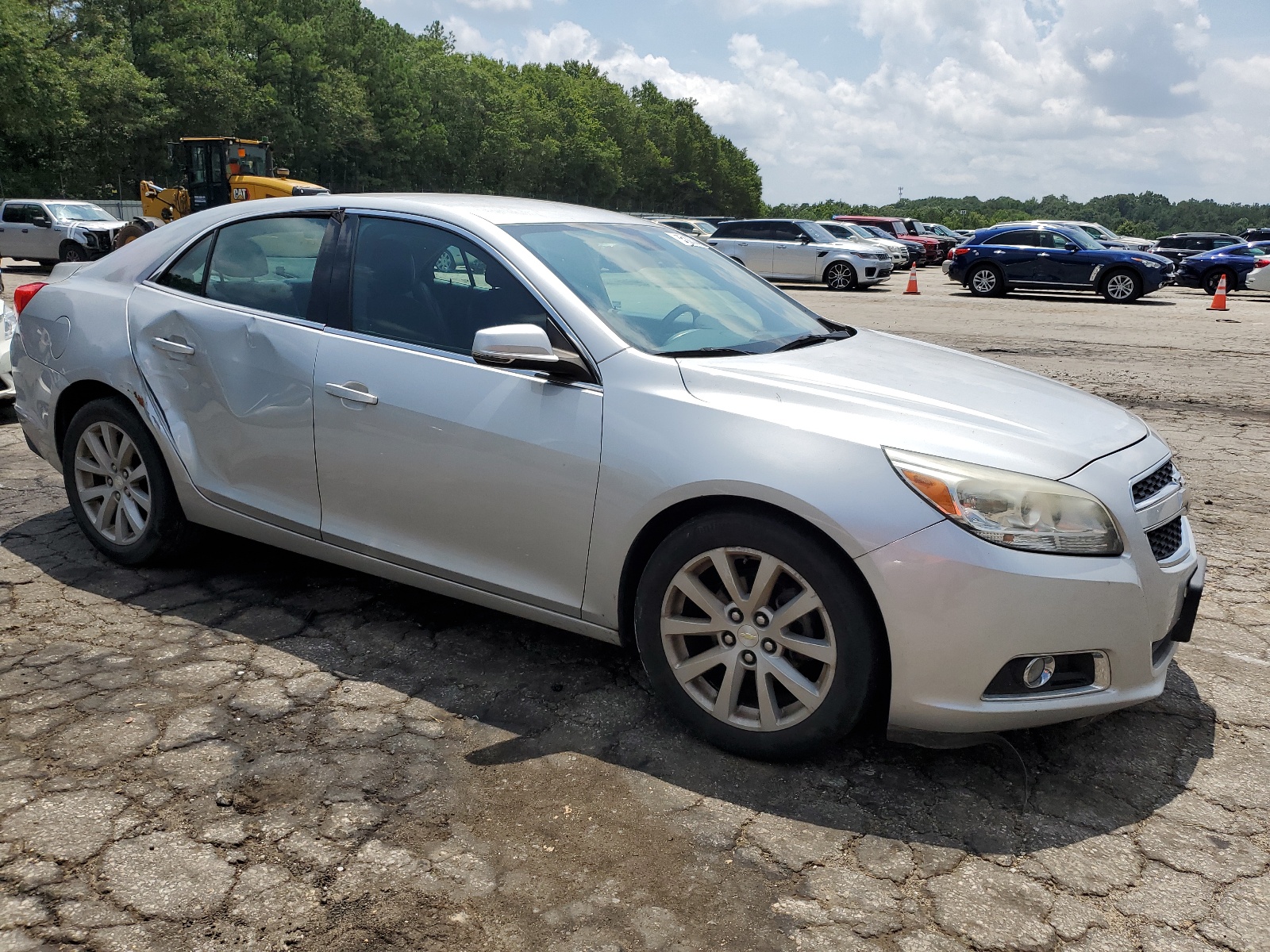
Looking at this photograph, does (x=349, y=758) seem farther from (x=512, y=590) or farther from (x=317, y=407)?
(x=317, y=407)

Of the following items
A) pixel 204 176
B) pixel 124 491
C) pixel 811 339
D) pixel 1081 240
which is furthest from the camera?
pixel 204 176

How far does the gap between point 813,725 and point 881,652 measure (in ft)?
0.95

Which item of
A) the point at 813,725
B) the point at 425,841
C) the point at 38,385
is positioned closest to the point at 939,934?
the point at 813,725

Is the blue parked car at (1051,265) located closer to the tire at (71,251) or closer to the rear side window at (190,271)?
the tire at (71,251)

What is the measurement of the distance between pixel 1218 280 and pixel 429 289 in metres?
27.1

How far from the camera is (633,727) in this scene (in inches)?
131

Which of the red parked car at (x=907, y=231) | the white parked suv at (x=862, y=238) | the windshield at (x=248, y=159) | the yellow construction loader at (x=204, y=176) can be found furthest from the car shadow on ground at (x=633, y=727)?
the red parked car at (x=907, y=231)

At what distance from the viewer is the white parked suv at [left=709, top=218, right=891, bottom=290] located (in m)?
25.2

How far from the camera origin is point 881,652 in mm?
2859

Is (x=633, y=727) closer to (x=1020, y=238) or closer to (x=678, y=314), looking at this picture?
(x=678, y=314)

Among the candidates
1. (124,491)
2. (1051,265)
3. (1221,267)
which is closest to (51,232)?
(1051,265)

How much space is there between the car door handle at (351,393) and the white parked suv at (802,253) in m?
22.1

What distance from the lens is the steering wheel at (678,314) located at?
353cm

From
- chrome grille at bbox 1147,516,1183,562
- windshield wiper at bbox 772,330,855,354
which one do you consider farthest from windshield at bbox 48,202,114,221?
chrome grille at bbox 1147,516,1183,562
